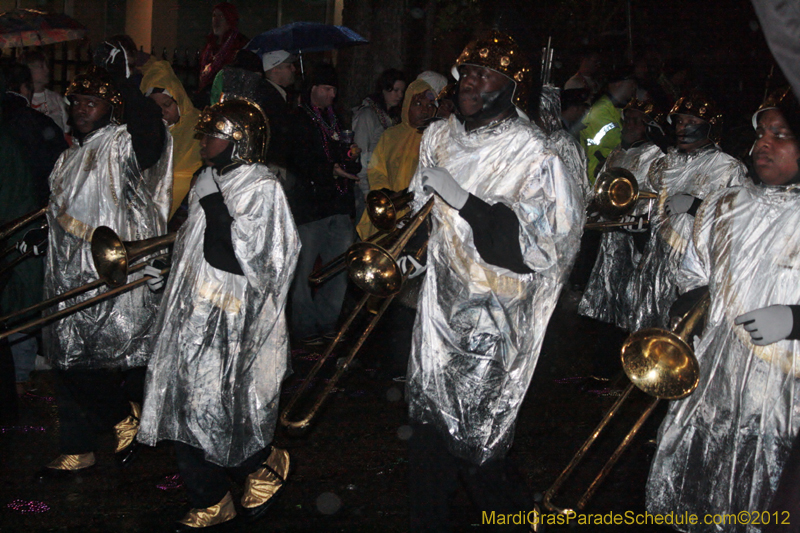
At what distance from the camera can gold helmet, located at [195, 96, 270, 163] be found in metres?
3.87

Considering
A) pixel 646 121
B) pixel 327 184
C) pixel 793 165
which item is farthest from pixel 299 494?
pixel 646 121

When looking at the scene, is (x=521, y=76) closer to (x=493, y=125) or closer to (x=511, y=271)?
(x=493, y=125)

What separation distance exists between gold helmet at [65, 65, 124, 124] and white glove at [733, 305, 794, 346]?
350cm

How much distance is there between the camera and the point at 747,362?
10.1 feet

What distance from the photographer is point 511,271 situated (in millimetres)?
3316

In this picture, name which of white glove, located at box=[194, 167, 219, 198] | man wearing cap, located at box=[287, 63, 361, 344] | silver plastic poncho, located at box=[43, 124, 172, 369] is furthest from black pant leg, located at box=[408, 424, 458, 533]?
man wearing cap, located at box=[287, 63, 361, 344]

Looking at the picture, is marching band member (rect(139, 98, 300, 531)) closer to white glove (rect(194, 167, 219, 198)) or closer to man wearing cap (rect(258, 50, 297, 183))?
white glove (rect(194, 167, 219, 198))

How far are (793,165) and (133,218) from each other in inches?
137

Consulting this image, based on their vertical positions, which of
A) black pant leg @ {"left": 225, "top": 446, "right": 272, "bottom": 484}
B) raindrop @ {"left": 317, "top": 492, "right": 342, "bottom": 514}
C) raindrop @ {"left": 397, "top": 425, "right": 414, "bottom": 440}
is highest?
black pant leg @ {"left": 225, "top": 446, "right": 272, "bottom": 484}

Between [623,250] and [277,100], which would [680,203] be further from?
[277,100]

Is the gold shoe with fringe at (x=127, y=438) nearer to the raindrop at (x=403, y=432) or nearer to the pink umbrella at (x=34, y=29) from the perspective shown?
the raindrop at (x=403, y=432)

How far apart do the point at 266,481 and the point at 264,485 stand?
0.08 feet

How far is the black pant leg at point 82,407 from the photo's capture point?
4441 millimetres

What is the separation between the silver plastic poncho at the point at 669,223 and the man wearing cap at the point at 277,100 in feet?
9.57
